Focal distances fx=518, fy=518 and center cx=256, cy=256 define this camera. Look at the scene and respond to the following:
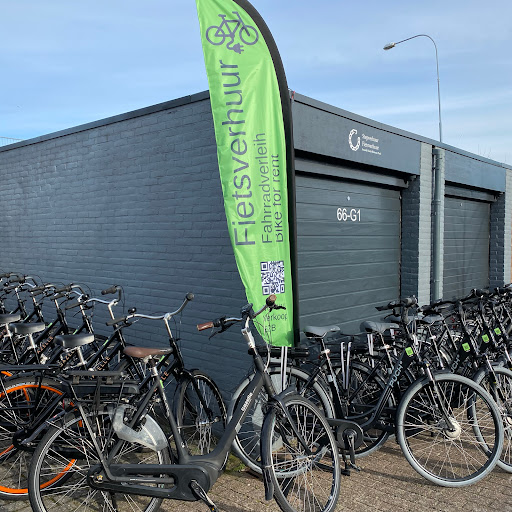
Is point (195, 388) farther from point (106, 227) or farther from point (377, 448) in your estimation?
point (106, 227)

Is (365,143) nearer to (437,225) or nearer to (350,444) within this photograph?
(437,225)

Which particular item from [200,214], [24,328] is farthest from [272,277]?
[24,328]

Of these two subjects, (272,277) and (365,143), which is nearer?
(272,277)

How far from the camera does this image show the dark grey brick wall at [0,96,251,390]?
4.84 meters

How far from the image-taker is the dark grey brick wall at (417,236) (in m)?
6.74

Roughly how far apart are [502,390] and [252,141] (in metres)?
2.78

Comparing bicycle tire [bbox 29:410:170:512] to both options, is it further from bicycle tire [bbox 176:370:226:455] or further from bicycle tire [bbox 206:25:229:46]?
bicycle tire [bbox 206:25:229:46]

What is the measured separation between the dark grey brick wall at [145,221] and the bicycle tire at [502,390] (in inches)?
76.1

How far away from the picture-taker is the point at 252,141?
411cm

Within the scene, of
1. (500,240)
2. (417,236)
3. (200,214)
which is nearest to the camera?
(200,214)

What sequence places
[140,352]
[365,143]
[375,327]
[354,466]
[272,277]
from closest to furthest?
[140,352], [354,466], [272,277], [375,327], [365,143]

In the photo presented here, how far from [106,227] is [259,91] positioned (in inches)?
113

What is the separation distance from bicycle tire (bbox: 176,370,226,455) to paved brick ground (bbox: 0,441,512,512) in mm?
337

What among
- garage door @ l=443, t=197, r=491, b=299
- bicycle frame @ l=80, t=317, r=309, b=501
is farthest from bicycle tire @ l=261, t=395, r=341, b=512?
garage door @ l=443, t=197, r=491, b=299
